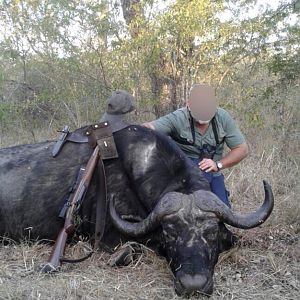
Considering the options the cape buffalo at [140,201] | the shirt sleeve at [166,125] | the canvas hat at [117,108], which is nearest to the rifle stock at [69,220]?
the cape buffalo at [140,201]

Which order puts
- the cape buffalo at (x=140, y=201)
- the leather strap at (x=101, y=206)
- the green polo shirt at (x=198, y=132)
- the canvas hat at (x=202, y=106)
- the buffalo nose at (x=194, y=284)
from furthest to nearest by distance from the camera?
1. the green polo shirt at (x=198, y=132)
2. the canvas hat at (x=202, y=106)
3. the leather strap at (x=101, y=206)
4. the cape buffalo at (x=140, y=201)
5. the buffalo nose at (x=194, y=284)

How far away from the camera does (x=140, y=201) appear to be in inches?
179

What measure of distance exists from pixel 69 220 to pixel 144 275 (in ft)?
2.50

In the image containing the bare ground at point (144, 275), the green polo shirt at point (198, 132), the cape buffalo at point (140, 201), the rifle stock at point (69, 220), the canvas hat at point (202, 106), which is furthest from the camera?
the green polo shirt at point (198, 132)

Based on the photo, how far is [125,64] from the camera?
7.84m

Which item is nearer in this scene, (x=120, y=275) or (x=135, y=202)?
(x=120, y=275)

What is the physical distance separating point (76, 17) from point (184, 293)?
5621 mm

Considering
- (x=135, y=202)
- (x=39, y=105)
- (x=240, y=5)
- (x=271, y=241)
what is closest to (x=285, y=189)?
(x=271, y=241)

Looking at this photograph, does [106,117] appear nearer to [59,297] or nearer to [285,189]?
[59,297]

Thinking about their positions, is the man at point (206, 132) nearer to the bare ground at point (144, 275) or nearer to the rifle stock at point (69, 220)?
the bare ground at point (144, 275)

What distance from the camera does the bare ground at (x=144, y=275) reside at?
3580 mm

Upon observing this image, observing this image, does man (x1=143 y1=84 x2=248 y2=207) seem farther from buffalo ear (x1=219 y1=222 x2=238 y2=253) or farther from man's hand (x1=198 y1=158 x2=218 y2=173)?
buffalo ear (x1=219 y1=222 x2=238 y2=253)

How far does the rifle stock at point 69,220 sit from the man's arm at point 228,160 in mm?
1042

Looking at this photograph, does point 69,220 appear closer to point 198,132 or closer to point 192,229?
point 192,229
